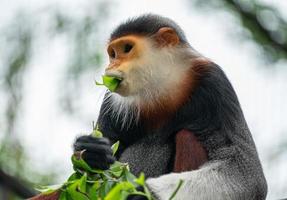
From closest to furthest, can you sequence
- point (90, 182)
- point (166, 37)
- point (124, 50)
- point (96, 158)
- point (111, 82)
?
point (90, 182) → point (96, 158) → point (111, 82) → point (124, 50) → point (166, 37)

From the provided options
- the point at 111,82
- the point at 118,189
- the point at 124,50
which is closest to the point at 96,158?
the point at 111,82

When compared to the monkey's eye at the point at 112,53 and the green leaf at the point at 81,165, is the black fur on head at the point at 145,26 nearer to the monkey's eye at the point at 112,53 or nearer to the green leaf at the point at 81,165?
the monkey's eye at the point at 112,53

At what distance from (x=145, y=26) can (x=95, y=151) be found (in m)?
1.69

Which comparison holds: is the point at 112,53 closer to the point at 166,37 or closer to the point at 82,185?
the point at 166,37

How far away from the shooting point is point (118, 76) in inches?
305

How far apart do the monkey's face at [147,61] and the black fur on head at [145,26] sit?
2.2 inches

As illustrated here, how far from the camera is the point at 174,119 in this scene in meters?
8.12

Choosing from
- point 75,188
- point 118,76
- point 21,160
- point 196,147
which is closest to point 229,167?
point 196,147

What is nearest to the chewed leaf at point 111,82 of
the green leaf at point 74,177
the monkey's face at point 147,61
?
the monkey's face at point 147,61

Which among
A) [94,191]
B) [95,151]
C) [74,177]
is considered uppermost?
[95,151]

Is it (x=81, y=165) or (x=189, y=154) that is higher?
(x=81, y=165)

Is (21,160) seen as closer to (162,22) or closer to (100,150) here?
(162,22)

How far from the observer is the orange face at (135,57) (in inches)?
309

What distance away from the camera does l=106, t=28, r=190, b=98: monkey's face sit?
26.3ft
